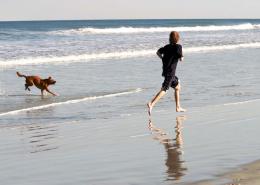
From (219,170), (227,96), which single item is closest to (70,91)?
(227,96)

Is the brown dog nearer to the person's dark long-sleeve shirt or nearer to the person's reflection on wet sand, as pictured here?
the person's dark long-sleeve shirt

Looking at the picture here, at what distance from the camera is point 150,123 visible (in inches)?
352

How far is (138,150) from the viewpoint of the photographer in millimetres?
6602

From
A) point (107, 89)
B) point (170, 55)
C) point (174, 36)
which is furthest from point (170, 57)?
point (107, 89)

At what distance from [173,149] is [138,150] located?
15.0 inches

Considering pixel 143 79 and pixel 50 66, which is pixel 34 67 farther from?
pixel 143 79

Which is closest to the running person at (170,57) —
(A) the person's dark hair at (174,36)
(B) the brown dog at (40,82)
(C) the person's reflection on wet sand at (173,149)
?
(A) the person's dark hair at (174,36)

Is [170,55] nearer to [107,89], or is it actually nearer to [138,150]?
[138,150]

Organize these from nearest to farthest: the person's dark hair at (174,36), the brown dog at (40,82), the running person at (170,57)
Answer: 1. the person's dark hair at (174,36)
2. the running person at (170,57)
3. the brown dog at (40,82)

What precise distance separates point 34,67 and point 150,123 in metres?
13.2

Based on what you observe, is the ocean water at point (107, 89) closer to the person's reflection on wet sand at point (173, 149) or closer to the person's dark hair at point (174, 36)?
the person's dark hair at point (174, 36)

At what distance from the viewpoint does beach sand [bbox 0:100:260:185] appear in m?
5.34

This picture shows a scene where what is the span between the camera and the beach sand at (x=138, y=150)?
17.5ft

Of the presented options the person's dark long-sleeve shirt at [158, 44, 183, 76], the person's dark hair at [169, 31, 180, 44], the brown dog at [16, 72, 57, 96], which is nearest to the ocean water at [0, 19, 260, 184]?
the brown dog at [16, 72, 57, 96]
